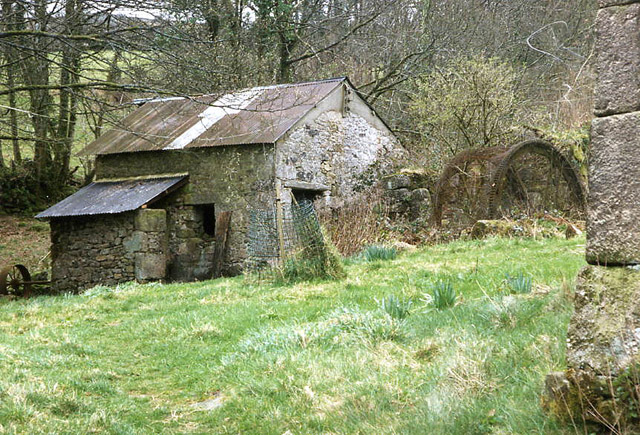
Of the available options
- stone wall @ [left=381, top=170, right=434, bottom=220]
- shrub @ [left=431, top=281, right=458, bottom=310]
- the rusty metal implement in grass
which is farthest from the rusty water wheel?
shrub @ [left=431, top=281, right=458, bottom=310]

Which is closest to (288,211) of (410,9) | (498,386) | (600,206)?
(498,386)

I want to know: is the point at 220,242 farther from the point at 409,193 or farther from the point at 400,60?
the point at 400,60

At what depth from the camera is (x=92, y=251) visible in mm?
17031

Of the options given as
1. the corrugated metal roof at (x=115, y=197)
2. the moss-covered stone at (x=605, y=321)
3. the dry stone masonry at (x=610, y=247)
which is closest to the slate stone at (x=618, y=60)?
the dry stone masonry at (x=610, y=247)

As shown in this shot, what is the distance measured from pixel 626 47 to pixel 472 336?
2513 mm

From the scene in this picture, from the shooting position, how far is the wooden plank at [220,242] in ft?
53.9

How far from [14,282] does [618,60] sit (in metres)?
17.7

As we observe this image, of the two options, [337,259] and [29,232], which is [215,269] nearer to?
[337,259]

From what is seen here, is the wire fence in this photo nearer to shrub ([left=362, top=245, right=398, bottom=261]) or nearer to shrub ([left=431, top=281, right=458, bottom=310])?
shrub ([left=362, top=245, right=398, bottom=261])

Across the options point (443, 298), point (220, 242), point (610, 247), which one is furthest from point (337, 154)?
point (610, 247)

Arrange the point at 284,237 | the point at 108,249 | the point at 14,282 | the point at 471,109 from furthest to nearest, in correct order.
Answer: the point at 471,109 → the point at 14,282 → the point at 108,249 → the point at 284,237

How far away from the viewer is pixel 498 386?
3746mm

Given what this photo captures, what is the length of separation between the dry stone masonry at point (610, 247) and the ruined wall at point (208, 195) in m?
13.3

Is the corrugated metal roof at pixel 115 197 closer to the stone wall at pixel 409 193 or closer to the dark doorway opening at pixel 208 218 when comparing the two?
the dark doorway opening at pixel 208 218
